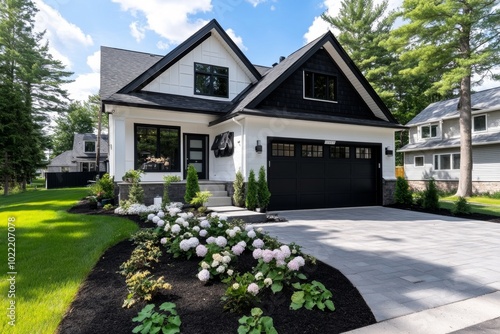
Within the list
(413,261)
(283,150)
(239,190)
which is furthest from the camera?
(283,150)

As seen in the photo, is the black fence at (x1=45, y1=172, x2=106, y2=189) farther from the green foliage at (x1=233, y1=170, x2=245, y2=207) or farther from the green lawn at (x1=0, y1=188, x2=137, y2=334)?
the green lawn at (x1=0, y1=188, x2=137, y2=334)

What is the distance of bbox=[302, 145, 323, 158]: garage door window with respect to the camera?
1012cm

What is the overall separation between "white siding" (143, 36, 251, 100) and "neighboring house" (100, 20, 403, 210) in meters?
0.04

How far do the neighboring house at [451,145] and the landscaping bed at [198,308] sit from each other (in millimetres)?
18946

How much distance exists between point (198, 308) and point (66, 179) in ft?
77.9

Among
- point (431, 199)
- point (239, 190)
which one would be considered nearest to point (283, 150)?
point (239, 190)

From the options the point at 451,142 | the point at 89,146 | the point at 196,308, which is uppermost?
the point at 89,146

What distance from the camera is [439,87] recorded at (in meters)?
16.2

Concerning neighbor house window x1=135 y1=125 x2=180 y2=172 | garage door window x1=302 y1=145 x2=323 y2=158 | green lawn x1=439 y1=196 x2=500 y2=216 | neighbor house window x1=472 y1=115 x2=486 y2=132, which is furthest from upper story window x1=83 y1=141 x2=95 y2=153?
neighbor house window x1=472 y1=115 x2=486 y2=132

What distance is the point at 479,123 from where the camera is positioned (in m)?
18.2

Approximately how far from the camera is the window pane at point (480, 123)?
17970 millimetres

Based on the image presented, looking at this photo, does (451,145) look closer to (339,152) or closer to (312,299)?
(339,152)

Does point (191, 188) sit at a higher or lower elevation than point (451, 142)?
lower

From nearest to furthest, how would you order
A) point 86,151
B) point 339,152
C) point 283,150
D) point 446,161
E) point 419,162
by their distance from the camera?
point 283,150
point 339,152
point 446,161
point 419,162
point 86,151
